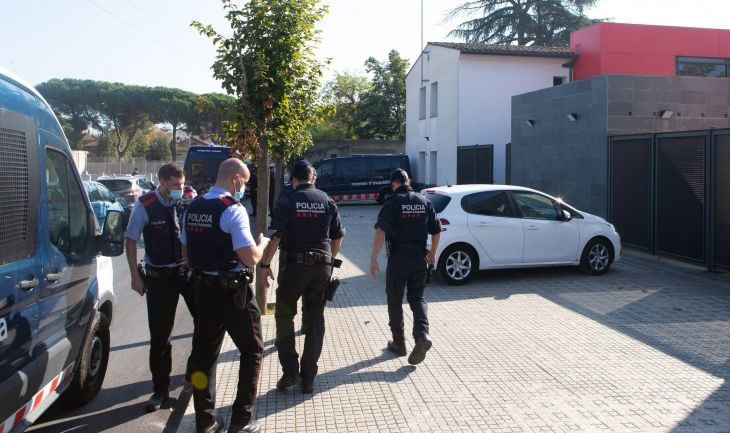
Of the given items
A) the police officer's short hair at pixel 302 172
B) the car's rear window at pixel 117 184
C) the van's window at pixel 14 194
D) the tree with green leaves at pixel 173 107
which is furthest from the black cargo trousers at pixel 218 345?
the tree with green leaves at pixel 173 107

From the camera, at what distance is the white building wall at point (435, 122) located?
2616cm

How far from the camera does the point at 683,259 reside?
11828 millimetres

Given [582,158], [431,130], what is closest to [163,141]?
[431,130]

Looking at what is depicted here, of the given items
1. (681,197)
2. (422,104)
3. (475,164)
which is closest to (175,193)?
(681,197)

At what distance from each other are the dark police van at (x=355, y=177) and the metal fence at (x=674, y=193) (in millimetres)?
16592

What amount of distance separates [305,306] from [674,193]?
28.4 feet

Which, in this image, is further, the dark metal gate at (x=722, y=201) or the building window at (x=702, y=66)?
the building window at (x=702, y=66)

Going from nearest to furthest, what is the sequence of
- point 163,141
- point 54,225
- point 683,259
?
point 54,225 < point 683,259 < point 163,141

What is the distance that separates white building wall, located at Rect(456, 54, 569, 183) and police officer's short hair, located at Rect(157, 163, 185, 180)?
2045cm

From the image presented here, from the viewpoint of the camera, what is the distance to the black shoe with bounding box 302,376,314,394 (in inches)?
224

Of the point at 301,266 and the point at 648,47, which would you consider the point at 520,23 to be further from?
the point at 301,266

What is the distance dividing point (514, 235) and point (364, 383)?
5546mm

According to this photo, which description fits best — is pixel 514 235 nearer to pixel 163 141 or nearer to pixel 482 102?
pixel 482 102

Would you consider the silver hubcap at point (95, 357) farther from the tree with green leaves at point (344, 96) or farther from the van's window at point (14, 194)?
the tree with green leaves at point (344, 96)
